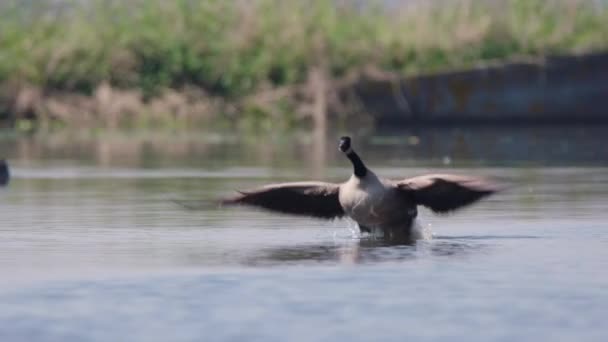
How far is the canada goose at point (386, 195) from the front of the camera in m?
11.4

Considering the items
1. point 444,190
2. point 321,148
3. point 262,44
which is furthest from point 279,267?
point 262,44

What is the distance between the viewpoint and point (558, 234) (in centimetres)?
1162

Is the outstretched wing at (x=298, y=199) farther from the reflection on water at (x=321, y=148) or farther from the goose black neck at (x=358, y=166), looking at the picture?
the reflection on water at (x=321, y=148)

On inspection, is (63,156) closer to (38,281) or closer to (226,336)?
(38,281)

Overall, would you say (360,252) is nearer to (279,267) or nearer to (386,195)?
(386,195)

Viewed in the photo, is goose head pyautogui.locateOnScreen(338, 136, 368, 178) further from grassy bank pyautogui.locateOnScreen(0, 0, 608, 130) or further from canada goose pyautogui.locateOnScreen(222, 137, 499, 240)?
grassy bank pyautogui.locateOnScreen(0, 0, 608, 130)

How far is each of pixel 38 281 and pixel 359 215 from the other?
2681 mm

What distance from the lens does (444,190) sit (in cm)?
1158

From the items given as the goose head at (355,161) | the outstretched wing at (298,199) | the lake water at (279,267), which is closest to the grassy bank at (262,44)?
the lake water at (279,267)

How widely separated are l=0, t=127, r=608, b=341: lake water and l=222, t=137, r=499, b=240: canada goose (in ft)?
0.65

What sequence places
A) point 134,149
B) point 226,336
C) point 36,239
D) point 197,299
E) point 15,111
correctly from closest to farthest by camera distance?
point 226,336 → point 197,299 → point 36,239 → point 134,149 → point 15,111

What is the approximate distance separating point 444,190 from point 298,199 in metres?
1.07

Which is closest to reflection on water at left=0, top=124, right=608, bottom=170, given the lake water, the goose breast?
the lake water

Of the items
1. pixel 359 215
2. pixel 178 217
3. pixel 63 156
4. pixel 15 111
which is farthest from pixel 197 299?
pixel 15 111
